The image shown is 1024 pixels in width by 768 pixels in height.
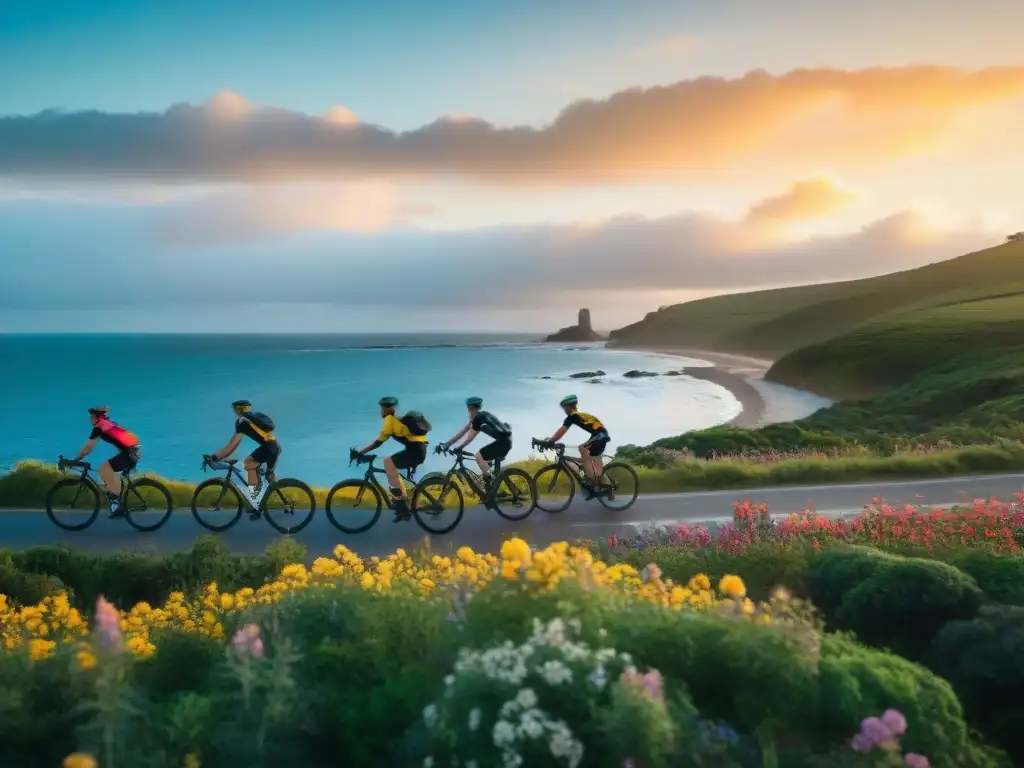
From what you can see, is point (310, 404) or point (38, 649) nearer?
point (38, 649)

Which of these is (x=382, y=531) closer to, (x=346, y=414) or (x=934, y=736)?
(x=934, y=736)

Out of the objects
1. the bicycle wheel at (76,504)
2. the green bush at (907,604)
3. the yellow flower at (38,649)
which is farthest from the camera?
the bicycle wheel at (76,504)

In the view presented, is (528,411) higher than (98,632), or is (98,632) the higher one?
(98,632)

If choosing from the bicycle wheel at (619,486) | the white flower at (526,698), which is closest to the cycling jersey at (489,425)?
the bicycle wheel at (619,486)

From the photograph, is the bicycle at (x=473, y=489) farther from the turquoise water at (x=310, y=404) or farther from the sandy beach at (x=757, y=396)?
the turquoise water at (x=310, y=404)

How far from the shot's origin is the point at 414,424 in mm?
13180

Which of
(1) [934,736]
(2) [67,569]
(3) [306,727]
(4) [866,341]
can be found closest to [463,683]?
(3) [306,727]

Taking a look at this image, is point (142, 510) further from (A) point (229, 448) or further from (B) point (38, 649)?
(B) point (38, 649)

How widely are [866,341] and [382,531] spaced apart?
8113 centimetres

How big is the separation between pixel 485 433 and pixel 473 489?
109cm

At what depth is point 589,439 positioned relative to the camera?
14188 millimetres

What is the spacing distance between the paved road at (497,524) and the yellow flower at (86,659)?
7.92m

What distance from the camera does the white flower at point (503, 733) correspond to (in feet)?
13.5

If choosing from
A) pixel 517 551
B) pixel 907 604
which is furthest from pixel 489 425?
pixel 517 551
